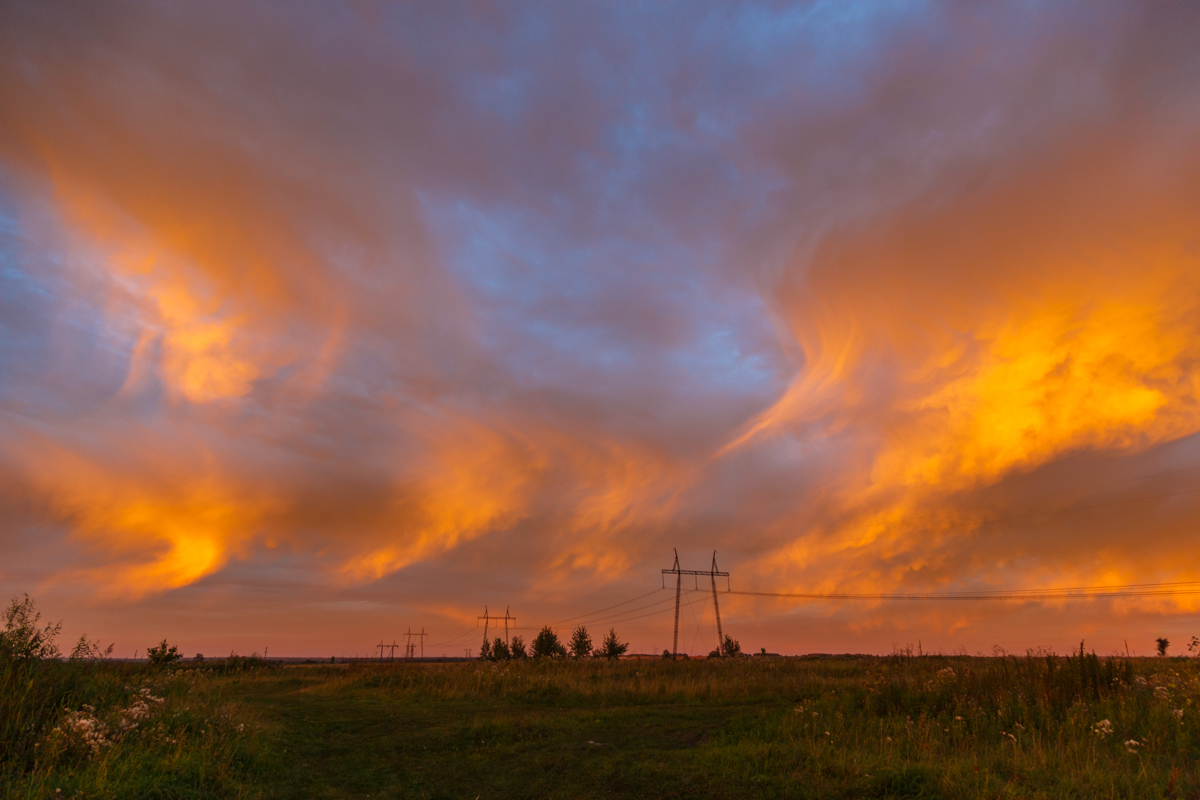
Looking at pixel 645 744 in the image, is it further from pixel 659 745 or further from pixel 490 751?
pixel 490 751

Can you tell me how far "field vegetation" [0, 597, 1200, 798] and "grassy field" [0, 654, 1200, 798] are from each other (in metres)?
0.05

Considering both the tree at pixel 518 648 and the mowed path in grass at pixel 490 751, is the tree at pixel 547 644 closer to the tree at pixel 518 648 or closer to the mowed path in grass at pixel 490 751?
the tree at pixel 518 648

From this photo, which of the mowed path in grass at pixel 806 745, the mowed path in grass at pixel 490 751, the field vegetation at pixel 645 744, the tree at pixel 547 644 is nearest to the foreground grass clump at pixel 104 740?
the field vegetation at pixel 645 744

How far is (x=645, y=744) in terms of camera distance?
16.0 meters

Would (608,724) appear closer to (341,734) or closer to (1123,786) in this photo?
(341,734)

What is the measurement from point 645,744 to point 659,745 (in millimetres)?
376

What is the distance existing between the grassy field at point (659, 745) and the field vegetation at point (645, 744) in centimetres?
5

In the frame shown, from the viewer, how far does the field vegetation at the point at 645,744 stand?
398 inches

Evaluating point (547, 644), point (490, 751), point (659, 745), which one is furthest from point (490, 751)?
point (547, 644)

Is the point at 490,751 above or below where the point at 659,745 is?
below

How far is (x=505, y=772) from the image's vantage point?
13766 mm

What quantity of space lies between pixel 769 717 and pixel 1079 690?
7.38m

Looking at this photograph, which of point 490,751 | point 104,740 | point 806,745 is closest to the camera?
point 104,740

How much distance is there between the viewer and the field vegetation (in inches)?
398
